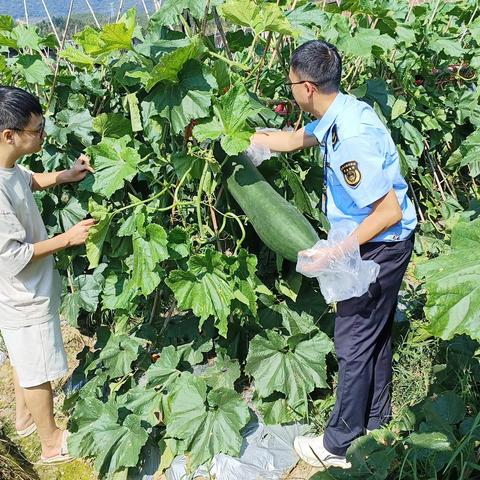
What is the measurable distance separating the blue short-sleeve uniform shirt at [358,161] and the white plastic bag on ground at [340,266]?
11 centimetres

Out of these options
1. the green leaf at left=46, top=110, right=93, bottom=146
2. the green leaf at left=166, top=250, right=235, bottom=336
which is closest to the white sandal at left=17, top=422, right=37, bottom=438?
the green leaf at left=166, top=250, right=235, bottom=336

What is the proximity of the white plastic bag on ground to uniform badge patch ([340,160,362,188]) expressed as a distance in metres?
0.17

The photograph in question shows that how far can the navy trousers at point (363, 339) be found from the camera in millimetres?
2049

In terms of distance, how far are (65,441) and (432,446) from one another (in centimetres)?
154

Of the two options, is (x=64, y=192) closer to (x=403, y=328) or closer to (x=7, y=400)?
(x=7, y=400)

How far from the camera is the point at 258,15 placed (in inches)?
75.7

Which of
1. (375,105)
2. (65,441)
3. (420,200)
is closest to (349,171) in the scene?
(375,105)

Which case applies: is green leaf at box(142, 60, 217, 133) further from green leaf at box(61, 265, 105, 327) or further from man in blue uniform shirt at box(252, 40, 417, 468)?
green leaf at box(61, 265, 105, 327)

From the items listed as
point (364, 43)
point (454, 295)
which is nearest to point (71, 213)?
point (364, 43)

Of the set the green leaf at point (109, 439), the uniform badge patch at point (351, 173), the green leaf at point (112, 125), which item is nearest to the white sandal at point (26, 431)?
the green leaf at point (109, 439)

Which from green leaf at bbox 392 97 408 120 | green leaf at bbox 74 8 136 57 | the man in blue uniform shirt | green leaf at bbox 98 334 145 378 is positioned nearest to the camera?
green leaf at bbox 74 8 136 57

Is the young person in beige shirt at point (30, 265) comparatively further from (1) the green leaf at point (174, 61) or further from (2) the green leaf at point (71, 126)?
(1) the green leaf at point (174, 61)

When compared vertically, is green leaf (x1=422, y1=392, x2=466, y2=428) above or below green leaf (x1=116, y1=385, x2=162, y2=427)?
above

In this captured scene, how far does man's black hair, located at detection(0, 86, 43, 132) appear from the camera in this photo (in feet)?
6.73
